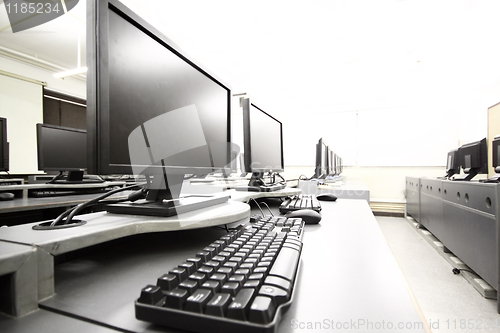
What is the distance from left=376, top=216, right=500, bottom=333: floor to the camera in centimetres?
146

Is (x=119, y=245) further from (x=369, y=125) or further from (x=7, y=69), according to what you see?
(x=369, y=125)

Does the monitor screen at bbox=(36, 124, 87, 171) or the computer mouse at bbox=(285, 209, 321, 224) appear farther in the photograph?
the monitor screen at bbox=(36, 124, 87, 171)

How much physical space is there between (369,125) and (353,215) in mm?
5059

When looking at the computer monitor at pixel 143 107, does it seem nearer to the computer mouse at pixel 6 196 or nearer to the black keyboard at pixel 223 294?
the black keyboard at pixel 223 294

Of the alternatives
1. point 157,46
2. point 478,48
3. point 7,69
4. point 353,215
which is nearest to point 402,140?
point 478,48

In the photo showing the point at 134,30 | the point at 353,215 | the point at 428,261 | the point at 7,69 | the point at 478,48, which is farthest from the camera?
the point at 7,69

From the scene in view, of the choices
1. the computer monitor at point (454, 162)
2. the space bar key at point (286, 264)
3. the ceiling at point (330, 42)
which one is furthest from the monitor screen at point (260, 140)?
the computer monitor at point (454, 162)

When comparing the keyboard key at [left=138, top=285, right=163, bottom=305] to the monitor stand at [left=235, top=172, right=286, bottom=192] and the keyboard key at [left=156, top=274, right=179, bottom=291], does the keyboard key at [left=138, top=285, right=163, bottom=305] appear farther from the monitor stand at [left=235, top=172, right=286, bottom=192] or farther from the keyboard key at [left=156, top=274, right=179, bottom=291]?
the monitor stand at [left=235, top=172, right=286, bottom=192]

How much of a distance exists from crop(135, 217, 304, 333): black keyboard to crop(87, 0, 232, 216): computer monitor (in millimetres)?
263

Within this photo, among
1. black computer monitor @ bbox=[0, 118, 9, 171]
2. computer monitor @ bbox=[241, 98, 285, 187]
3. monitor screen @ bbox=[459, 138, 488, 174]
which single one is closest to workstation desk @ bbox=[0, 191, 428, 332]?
computer monitor @ bbox=[241, 98, 285, 187]

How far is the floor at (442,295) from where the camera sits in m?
1.46

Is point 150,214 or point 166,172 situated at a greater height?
point 166,172

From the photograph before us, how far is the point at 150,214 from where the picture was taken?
605 millimetres

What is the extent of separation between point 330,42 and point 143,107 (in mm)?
3304
